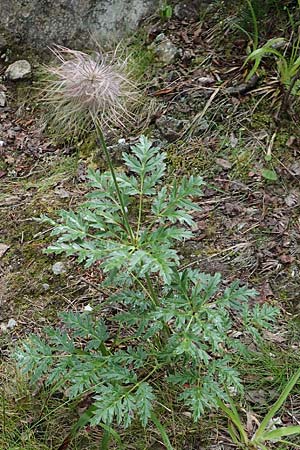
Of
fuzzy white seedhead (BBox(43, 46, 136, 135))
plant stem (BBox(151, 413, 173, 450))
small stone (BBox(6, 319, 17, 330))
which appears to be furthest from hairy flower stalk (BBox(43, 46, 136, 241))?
plant stem (BBox(151, 413, 173, 450))

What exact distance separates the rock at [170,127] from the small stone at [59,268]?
0.71m

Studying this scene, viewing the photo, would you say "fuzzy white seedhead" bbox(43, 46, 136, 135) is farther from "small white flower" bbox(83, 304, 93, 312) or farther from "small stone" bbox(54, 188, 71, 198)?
"small white flower" bbox(83, 304, 93, 312)

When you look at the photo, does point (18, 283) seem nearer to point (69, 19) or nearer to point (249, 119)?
point (249, 119)

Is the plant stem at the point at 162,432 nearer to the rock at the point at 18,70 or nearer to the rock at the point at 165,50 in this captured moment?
the rock at the point at 165,50

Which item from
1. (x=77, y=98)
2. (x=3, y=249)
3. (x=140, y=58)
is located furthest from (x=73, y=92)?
(x=140, y=58)

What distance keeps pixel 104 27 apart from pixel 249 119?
0.91 m

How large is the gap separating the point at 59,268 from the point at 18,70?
118cm

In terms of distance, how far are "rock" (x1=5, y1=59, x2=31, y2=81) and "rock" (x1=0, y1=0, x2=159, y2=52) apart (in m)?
0.10

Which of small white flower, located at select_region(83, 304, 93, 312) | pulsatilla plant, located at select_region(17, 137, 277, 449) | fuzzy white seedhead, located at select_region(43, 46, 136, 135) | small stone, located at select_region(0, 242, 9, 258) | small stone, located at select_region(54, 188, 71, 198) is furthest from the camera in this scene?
small stone, located at select_region(54, 188, 71, 198)

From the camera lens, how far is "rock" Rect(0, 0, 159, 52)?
3002mm

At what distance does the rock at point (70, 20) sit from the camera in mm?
3002

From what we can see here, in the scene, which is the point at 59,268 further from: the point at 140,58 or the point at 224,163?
the point at 140,58

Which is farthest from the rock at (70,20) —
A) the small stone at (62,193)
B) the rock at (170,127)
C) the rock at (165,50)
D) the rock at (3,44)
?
the small stone at (62,193)

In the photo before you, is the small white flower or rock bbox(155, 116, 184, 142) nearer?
the small white flower
